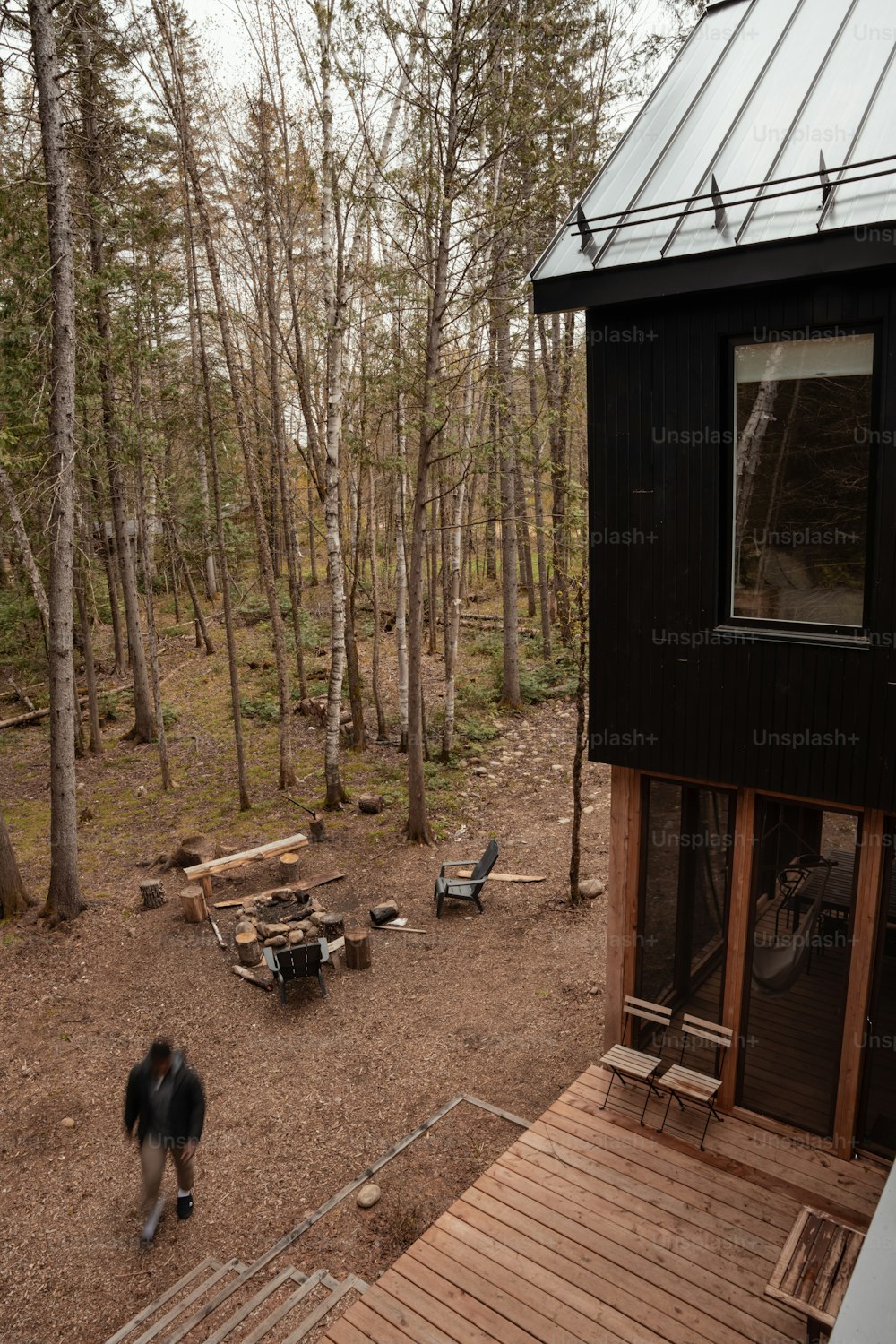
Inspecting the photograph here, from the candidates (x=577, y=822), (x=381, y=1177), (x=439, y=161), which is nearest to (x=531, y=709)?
(x=577, y=822)

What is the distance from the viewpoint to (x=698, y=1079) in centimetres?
609

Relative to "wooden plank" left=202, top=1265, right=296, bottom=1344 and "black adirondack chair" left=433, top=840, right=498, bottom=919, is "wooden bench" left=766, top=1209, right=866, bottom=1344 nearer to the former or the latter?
"wooden plank" left=202, top=1265, right=296, bottom=1344

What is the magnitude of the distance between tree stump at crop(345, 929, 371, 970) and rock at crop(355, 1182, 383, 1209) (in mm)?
3548

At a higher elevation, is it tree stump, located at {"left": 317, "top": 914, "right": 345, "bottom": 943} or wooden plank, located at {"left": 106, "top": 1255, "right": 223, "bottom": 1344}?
tree stump, located at {"left": 317, "top": 914, "right": 345, "bottom": 943}

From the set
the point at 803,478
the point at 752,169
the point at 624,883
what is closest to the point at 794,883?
the point at 624,883

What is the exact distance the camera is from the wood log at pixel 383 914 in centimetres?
1098

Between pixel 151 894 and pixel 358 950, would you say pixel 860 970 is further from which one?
pixel 151 894

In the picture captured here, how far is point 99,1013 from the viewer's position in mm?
9164

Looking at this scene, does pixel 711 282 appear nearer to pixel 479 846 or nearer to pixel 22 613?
pixel 479 846

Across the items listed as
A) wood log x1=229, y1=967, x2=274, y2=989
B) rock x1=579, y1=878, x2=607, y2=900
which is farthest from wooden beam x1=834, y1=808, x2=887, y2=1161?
wood log x1=229, y1=967, x2=274, y2=989

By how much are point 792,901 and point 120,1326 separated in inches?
223

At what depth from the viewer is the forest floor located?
6.24m

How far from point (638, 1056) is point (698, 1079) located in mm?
518

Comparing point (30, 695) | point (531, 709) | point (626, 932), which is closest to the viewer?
point (626, 932)
